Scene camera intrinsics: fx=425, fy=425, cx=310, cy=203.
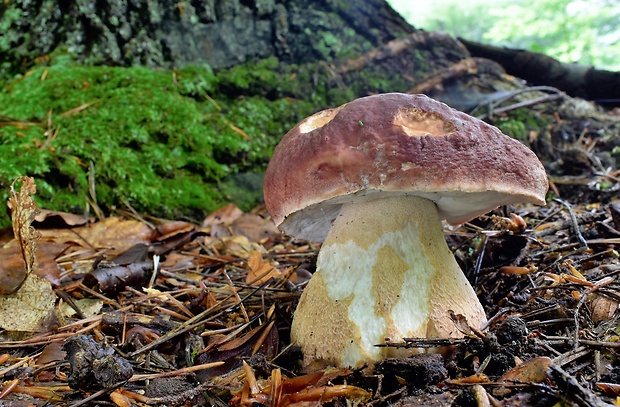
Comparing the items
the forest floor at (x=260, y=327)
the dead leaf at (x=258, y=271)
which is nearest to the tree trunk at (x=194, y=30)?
the forest floor at (x=260, y=327)

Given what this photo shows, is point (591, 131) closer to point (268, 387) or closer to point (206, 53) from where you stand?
point (206, 53)

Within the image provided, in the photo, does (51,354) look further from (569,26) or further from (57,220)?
(569,26)

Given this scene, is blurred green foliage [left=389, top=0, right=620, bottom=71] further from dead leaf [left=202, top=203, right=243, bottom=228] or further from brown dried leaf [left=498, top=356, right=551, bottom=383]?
brown dried leaf [left=498, top=356, right=551, bottom=383]

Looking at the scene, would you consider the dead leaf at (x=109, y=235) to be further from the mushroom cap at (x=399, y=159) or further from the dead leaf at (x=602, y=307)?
the dead leaf at (x=602, y=307)

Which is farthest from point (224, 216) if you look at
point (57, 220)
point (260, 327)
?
point (260, 327)

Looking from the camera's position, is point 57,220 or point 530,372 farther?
point 57,220

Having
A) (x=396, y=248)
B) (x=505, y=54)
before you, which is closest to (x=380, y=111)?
(x=396, y=248)

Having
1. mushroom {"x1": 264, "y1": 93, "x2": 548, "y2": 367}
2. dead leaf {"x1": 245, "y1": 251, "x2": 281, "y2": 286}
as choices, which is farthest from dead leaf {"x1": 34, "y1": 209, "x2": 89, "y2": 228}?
mushroom {"x1": 264, "y1": 93, "x2": 548, "y2": 367}
